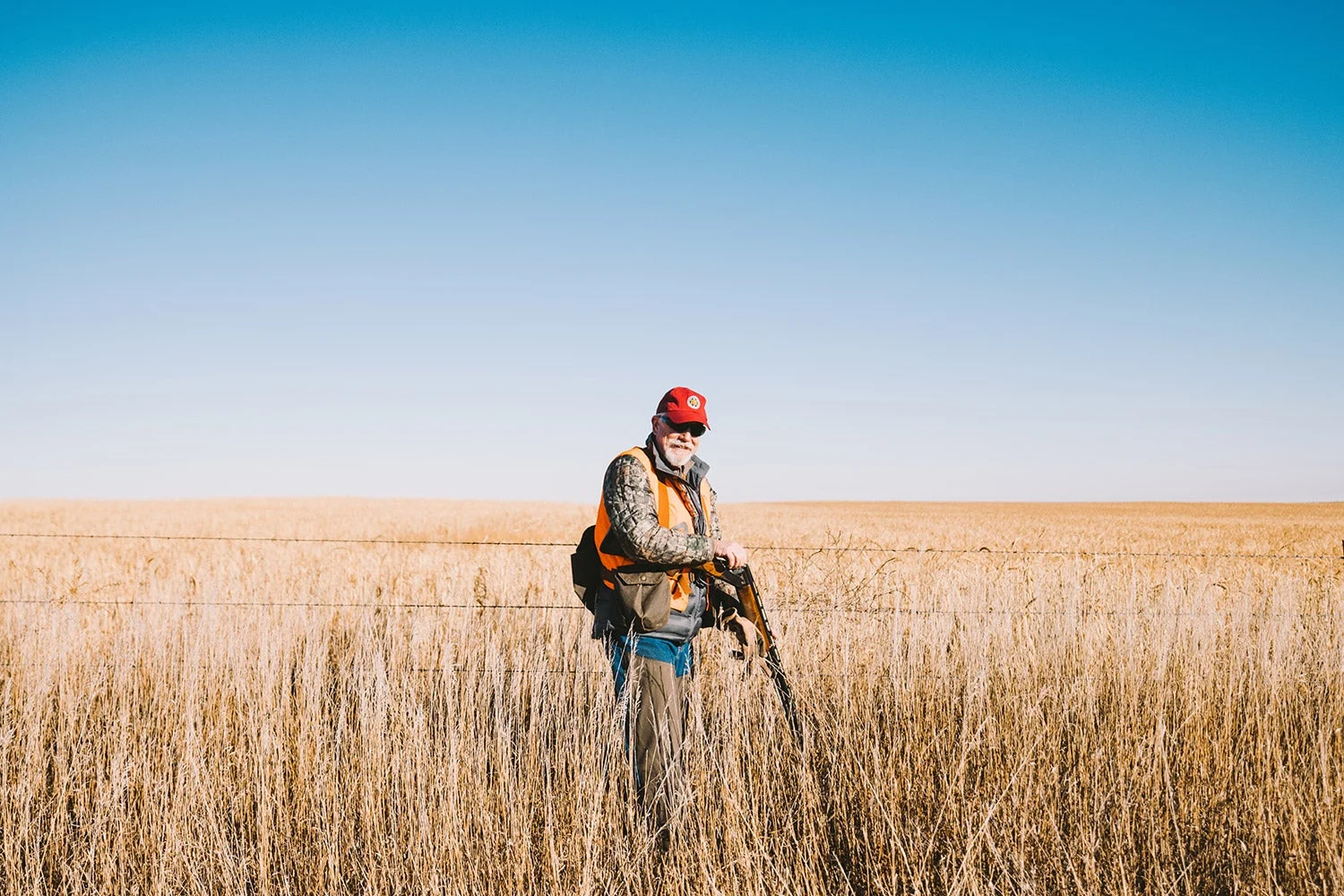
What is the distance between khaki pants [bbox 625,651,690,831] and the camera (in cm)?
285

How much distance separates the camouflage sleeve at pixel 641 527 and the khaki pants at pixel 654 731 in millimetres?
392

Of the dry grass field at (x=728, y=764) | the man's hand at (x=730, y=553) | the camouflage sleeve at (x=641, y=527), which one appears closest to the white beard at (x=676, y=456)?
the camouflage sleeve at (x=641, y=527)

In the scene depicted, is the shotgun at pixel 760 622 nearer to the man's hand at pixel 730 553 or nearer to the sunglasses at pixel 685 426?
the man's hand at pixel 730 553

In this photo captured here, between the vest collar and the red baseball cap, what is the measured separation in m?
0.15

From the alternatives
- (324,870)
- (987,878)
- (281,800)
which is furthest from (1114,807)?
(281,800)

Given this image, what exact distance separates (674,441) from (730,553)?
0.49 meters

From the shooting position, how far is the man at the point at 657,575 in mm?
2859

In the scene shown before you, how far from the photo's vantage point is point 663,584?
2.93 m

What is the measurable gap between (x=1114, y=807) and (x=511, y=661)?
354 centimetres

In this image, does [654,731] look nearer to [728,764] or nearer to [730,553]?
[728,764]

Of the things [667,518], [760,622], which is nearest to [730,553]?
[667,518]

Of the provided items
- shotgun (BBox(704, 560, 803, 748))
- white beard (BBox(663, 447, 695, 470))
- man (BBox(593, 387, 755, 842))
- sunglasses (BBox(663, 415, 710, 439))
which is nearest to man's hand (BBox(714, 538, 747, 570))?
man (BBox(593, 387, 755, 842))

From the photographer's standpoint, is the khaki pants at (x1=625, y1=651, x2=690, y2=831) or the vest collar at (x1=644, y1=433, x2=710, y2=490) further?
the vest collar at (x1=644, y1=433, x2=710, y2=490)

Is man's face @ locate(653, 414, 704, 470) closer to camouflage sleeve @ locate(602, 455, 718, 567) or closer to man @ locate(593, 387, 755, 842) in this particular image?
man @ locate(593, 387, 755, 842)
